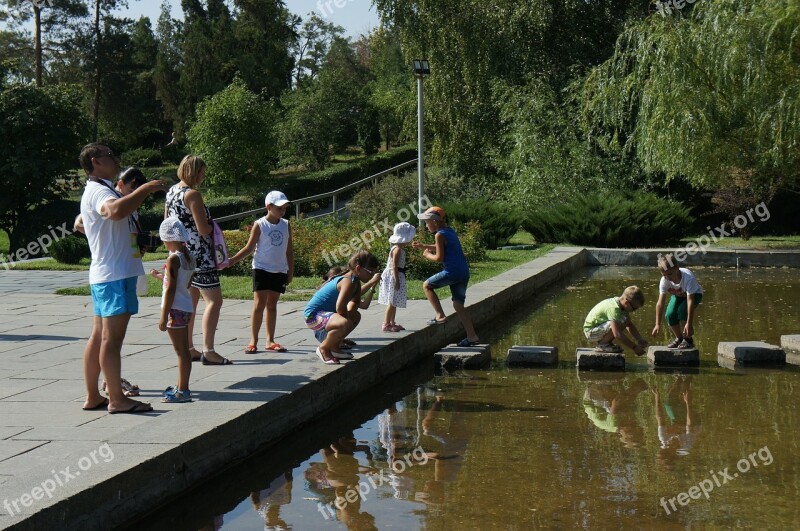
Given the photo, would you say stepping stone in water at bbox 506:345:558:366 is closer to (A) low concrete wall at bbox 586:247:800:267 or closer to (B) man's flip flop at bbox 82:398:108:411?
(B) man's flip flop at bbox 82:398:108:411

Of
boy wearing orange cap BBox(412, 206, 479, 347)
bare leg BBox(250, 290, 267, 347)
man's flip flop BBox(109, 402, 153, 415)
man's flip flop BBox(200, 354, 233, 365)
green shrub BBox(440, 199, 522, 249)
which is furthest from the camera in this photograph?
green shrub BBox(440, 199, 522, 249)

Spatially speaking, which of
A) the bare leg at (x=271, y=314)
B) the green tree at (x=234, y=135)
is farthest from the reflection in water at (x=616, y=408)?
the green tree at (x=234, y=135)

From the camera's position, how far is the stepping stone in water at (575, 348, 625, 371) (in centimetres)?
952

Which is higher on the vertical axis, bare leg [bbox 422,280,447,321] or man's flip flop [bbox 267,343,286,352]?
bare leg [bbox 422,280,447,321]

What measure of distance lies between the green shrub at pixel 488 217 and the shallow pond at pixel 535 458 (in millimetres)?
12678

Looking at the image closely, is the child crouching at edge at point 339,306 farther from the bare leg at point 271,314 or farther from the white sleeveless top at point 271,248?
the white sleeveless top at point 271,248

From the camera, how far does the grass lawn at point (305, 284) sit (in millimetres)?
13930

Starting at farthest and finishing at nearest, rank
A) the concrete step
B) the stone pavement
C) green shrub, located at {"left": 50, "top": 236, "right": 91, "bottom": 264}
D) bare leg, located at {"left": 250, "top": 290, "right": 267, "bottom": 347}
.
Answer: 1. green shrub, located at {"left": 50, "top": 236, "right": 91, "bottom": 264}
2. the concrete step
3. bare leg, located at {"left": 250, "top": 290, "right": 267, "bottom": 347}
4. the stone pavement

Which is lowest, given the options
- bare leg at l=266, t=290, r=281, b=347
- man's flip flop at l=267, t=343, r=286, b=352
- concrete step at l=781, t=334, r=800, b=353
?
concrete step at l=781, t=334, r=800, b=353

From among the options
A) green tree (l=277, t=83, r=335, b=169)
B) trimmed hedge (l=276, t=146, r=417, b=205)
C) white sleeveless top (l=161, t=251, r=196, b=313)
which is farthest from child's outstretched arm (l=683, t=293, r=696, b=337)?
green tree (l=277, t=83, r=335, b=169)

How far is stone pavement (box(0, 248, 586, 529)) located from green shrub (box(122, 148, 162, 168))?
42290 mm

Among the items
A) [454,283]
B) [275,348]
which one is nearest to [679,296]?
[454,283]

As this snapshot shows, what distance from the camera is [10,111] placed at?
25484 mm

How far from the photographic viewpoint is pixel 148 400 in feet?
23.0
